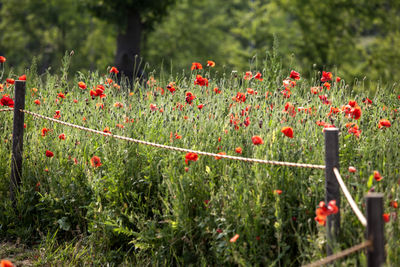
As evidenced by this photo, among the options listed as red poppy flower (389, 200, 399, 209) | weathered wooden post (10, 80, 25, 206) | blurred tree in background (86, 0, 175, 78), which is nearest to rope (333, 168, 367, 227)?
red poppy flower (389, 200, 399, 209)

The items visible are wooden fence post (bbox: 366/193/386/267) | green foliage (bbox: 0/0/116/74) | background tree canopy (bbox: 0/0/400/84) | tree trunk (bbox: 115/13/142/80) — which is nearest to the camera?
wooden fence post (bbox: 366/193/386/267)

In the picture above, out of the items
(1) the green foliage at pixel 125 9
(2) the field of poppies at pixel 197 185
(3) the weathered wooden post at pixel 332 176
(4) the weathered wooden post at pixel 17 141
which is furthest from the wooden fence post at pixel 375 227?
(1) the green foliage at pixel 125 9

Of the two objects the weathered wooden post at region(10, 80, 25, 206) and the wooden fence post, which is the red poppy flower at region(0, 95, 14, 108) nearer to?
the weathered wooden post at region(10, 80, 25, 206)

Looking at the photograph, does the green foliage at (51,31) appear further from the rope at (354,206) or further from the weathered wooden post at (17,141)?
the rope at (354,206)

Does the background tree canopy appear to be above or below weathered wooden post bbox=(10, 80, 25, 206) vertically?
above

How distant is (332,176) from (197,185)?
3.60 feet

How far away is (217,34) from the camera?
2681 cm

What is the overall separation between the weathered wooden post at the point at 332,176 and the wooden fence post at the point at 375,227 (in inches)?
26.8

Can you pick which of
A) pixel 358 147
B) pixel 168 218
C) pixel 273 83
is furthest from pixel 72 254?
pixel 273 83

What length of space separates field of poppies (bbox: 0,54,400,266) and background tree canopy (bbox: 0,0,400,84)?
999mm

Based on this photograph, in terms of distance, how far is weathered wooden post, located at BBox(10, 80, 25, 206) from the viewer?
441cm

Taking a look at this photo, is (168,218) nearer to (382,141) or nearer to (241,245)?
(241,245)

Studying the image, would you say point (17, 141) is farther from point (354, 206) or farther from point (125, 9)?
point (125, 9)

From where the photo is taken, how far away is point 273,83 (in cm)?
525
